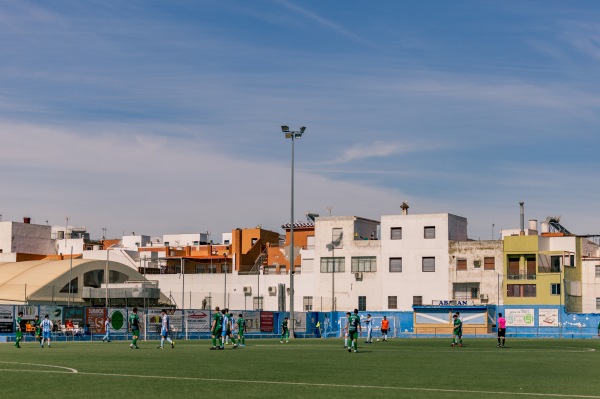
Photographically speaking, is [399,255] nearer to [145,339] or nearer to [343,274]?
[343,274]

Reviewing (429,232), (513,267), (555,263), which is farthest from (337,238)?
(555,263)

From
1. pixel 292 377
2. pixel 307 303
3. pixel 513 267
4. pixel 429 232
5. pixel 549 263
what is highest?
pixel 429 232

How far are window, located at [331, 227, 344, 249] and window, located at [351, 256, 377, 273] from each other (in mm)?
2241

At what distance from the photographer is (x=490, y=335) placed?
3511 inches

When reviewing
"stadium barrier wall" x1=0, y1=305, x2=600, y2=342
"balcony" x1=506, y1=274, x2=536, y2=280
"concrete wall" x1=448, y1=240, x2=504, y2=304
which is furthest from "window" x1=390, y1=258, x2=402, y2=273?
"stadium barrier wall" x1=0, y1=305, x2=600, y2=342

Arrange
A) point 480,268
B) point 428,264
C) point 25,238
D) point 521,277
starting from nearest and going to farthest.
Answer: point 521,277
point 480,268
point 428,264
point 25,238

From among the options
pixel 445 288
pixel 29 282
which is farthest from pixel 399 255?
pixel 29 282

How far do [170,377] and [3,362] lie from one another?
9967 millimetres

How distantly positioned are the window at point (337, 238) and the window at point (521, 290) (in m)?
19.7

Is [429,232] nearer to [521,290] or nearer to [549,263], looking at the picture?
[521,290]

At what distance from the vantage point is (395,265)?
365 feet

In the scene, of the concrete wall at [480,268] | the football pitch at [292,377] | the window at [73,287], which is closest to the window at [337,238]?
the concrete wall at [480,268]

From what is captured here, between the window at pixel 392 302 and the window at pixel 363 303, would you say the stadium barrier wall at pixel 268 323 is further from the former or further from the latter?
the window at pixel 363 303

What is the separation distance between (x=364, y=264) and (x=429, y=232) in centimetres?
830
